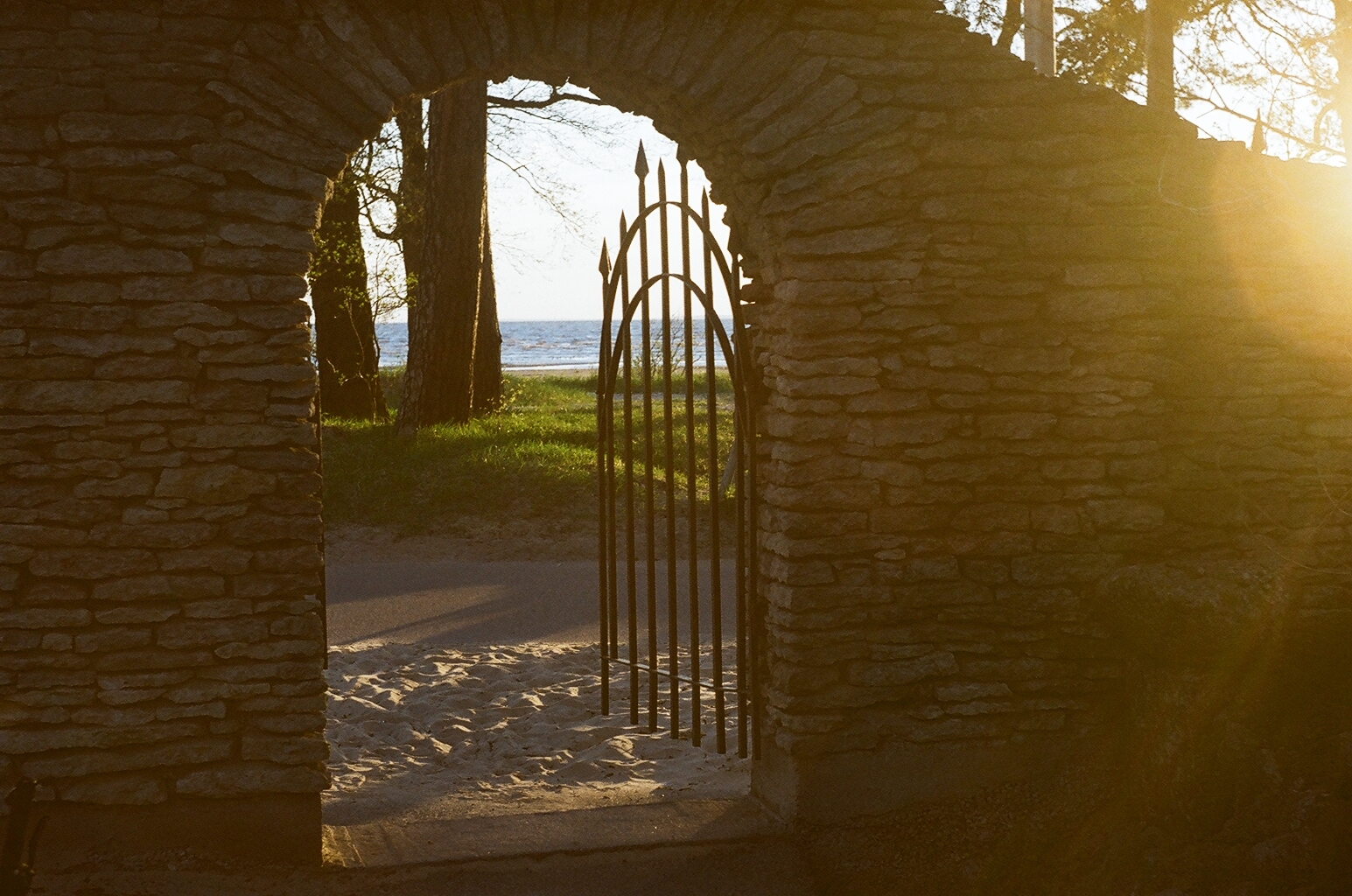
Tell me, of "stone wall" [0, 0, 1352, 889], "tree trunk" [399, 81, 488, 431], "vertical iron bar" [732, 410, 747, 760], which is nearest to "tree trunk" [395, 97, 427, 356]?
"tree trunk" [399, 81, 488, 431]

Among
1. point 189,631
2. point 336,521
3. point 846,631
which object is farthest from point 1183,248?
point 336,521

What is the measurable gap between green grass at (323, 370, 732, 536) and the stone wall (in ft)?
20.5

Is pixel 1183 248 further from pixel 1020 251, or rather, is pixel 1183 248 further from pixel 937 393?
pixel 937 393

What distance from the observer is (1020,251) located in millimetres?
4695

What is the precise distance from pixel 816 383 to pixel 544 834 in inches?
74.1

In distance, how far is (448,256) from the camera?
1252cm

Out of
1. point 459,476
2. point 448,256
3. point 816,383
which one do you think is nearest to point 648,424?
point 816,383

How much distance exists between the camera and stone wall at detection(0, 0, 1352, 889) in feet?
13.6

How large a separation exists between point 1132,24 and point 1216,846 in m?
9.29

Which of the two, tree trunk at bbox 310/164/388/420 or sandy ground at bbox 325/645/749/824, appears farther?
tree trunk at bbox 310/164/388/420

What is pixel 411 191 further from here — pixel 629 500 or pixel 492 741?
pixel 629 500

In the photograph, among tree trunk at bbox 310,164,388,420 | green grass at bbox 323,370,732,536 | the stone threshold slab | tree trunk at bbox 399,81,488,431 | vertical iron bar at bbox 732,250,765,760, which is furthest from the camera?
tree trunk at bbox 310,164,388,420

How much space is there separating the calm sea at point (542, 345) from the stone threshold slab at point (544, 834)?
77.4 feet

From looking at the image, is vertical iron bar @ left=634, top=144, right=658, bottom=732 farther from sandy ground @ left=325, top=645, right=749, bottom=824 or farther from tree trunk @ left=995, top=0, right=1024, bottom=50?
tree trunk @ left=995, top=0, right=1024, bottom=50
